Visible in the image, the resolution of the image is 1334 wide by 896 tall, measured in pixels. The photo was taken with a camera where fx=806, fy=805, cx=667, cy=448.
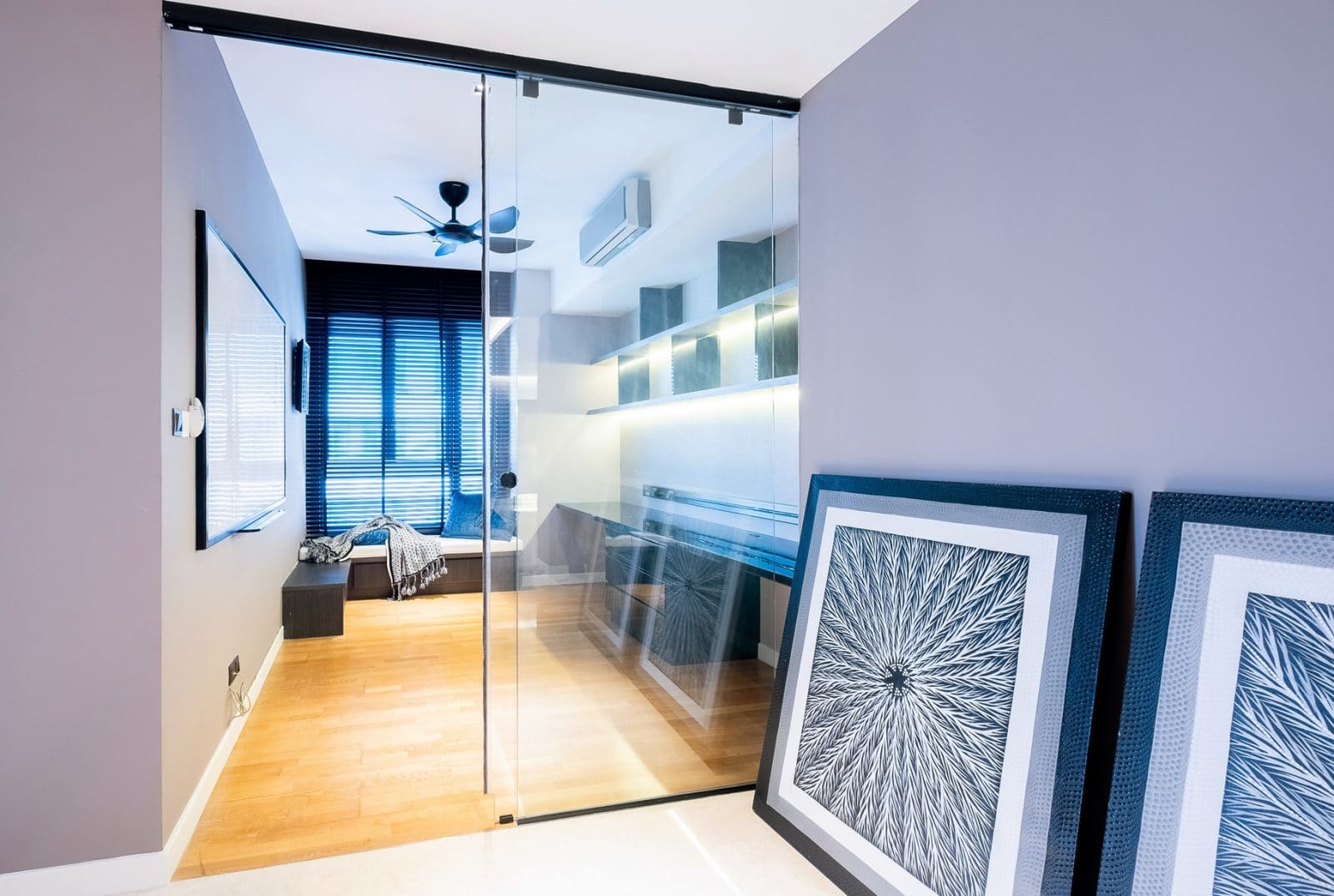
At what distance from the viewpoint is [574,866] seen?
2283mm

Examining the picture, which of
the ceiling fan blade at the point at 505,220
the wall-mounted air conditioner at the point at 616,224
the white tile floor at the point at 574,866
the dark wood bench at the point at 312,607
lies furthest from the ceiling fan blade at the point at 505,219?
the dark wood bench at the point at 312,607

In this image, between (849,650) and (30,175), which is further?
(849,650)

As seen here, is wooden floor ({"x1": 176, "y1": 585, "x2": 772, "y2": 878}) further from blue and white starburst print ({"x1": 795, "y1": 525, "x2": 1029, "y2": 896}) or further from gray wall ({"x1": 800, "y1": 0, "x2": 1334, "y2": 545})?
gray wall ({"x1": 800, "y1": 0, "x2": 1334, "y2": 545})

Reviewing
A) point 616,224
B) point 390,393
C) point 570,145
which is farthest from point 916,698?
point 390,393

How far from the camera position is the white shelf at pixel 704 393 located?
2.69 m

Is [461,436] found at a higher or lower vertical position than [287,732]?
higher

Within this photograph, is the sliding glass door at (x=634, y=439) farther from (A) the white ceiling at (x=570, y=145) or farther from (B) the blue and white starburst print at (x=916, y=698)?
(B) the blue and white starburst print at (x=916, y=698)

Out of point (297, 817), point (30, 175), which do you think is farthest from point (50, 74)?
point (297, 817)

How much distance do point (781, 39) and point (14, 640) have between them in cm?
270

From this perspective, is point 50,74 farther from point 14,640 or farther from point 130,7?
point 14,640

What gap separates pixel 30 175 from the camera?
2078 millimetres

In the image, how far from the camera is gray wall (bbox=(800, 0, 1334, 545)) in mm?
1348

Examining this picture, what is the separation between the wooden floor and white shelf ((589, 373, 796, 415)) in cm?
62

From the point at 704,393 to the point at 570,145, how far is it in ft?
3.07
